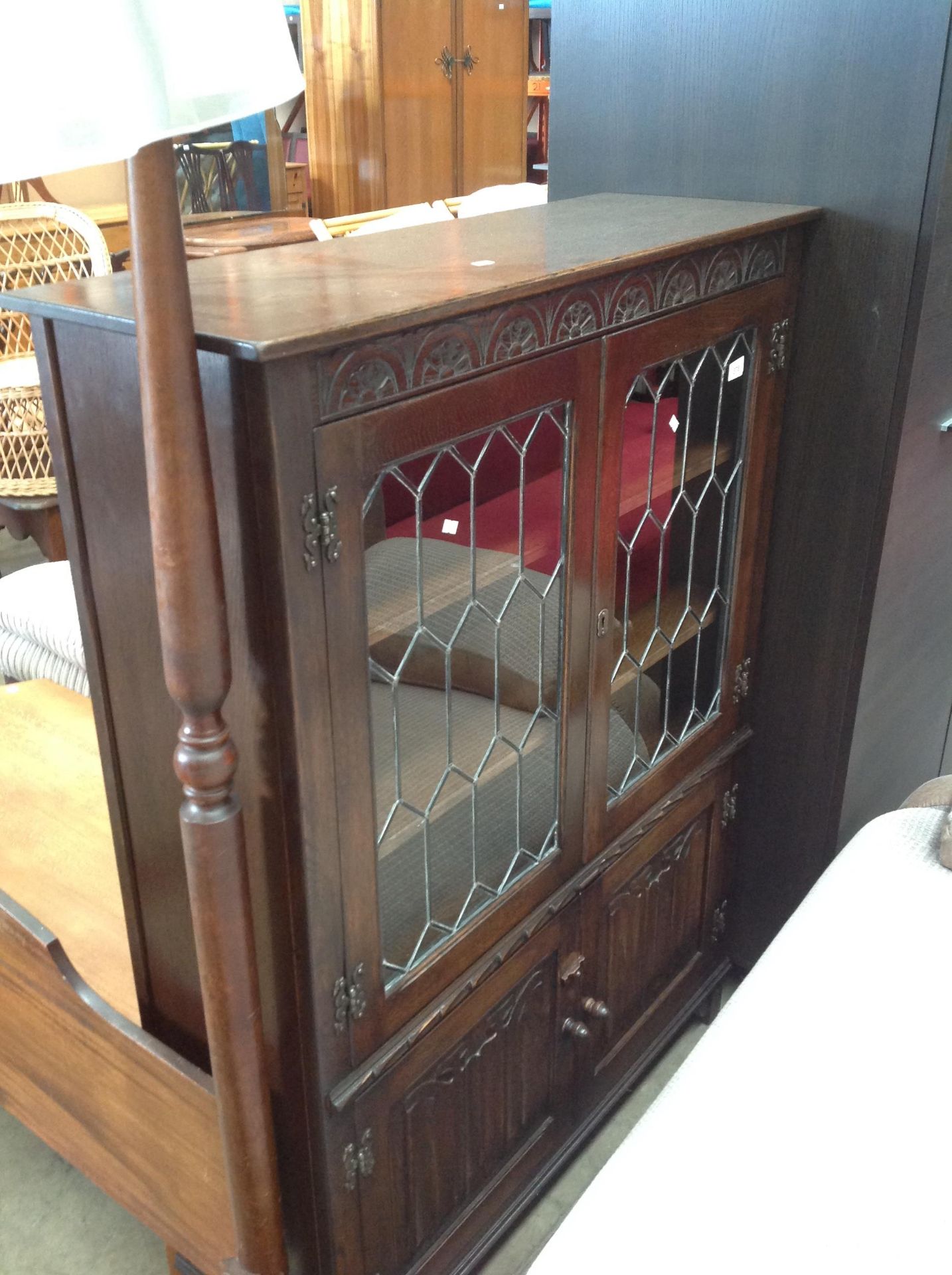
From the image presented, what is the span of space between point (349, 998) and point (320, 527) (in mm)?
407

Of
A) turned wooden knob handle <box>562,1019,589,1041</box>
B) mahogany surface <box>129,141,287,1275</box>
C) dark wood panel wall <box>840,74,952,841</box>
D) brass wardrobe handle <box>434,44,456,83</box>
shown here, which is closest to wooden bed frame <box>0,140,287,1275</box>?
mahogany surface <box>129,141,287,1275</box>

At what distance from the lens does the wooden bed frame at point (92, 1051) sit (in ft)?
3.27

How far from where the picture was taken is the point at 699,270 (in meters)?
1.12

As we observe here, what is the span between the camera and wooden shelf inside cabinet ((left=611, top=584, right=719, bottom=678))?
1.24m

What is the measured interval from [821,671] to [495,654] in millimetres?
614

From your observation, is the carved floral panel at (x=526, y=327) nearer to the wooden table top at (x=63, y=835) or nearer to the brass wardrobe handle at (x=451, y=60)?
the wooden table top at (x=63, y=835)

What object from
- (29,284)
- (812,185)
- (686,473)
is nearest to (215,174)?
(29,284)

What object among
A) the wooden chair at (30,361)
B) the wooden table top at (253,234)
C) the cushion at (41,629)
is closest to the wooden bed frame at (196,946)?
the cushion at (41,629)

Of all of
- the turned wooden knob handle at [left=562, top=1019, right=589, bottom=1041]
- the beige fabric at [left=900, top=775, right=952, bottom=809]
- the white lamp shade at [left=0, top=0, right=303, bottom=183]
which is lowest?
the turned wooden knob handle at [left=562, top=1019, right=589, bottom=1041]

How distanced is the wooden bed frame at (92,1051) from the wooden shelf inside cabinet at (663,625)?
23.4 inches

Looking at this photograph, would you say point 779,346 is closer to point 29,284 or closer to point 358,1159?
point 358,1159

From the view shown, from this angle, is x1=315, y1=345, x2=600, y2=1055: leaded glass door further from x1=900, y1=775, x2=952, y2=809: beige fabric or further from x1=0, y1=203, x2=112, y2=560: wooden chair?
x1=0, y1=203, x2=112, y2=560: wooden chair

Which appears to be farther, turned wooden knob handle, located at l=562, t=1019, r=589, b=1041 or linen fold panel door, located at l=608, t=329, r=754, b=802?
turned wooden knob handle, located at l=562, t=1019, r=589, b=1041

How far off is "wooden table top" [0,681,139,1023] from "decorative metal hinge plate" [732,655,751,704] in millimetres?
792
